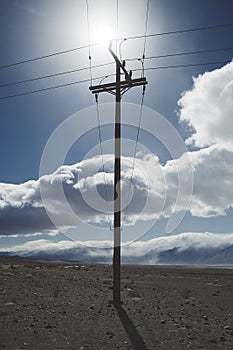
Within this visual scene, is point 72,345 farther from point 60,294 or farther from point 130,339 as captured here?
point 60,294

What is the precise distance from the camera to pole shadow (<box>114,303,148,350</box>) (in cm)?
1193

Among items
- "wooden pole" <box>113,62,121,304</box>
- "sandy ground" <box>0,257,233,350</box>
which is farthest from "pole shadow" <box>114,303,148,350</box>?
"wooden pole" <box>113,62,121,304</box>

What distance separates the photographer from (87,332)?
13.4 metres

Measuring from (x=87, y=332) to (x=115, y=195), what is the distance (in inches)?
367

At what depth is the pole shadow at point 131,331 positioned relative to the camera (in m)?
11.9

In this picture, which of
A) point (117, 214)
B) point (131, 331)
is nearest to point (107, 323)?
point (131, 331)

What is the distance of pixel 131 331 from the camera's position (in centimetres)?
1388

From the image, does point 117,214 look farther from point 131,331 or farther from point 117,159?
point 131,331

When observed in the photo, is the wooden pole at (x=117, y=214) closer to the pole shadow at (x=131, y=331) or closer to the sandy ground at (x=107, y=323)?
the sandy ground at (x=107, y=323)

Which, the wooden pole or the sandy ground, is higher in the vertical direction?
the wooden pole

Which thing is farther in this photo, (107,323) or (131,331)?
(107,323)

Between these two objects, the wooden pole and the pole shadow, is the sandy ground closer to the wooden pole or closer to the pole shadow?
the pole shadow

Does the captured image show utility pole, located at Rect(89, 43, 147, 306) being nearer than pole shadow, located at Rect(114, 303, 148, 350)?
No

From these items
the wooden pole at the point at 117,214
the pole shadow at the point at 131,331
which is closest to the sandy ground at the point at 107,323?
the pole shadow at the point at 131,331
